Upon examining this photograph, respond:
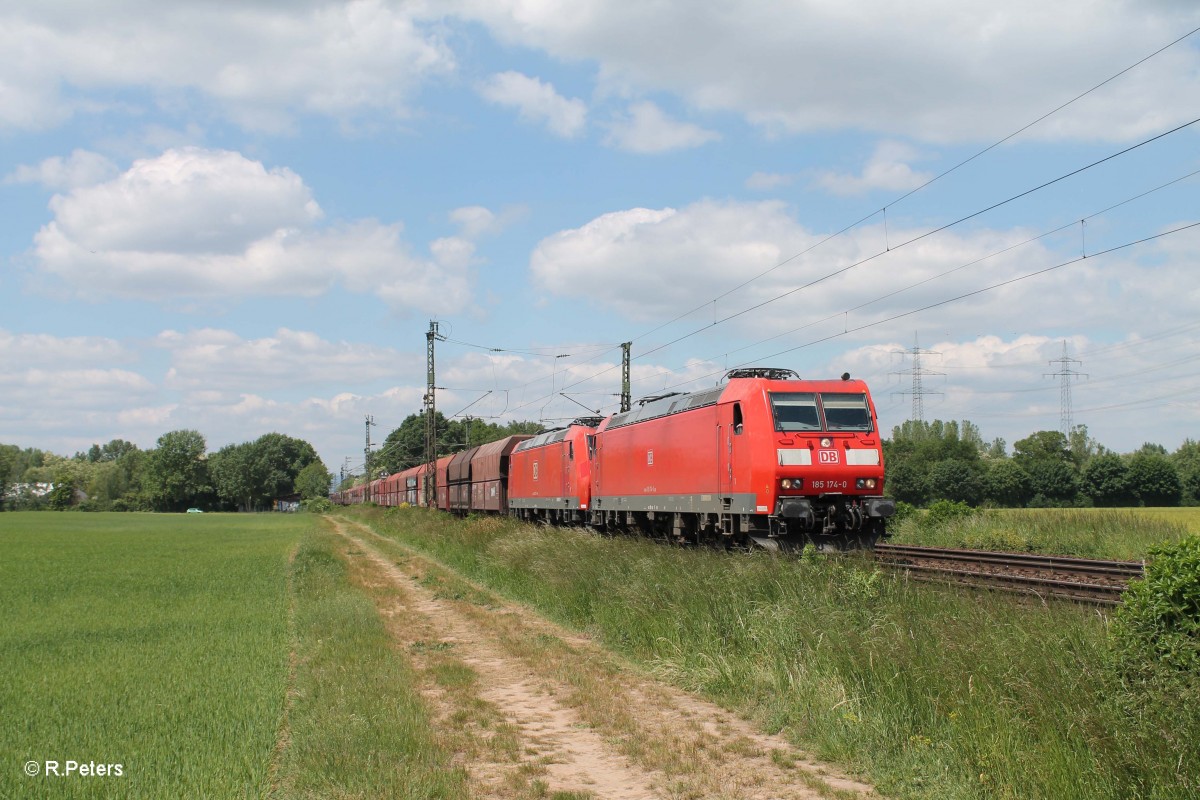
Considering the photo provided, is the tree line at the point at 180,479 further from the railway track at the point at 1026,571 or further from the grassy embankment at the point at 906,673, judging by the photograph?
the grassy embankment at the point at 906,673

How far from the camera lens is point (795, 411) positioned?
18.3 metres

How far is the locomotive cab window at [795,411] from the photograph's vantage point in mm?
18109

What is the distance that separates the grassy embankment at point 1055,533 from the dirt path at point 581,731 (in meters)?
15.5

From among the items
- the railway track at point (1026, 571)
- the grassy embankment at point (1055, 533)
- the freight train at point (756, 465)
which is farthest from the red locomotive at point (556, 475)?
the railway track at point (1026, 571)

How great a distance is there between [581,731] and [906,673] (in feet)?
9.24

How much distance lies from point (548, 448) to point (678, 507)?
44.8 ft

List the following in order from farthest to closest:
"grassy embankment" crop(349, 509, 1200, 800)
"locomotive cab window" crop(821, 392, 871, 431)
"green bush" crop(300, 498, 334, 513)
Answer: "green bush" crop(300, 498, 334, 513)
"locomotive cab window" crop(821, 392, 871, 431)
"grassy embankment" crop(349, 509, 1200, 800)

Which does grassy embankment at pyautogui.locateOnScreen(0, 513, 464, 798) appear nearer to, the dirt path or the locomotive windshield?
the dirt path

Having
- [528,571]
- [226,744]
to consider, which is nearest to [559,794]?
[226,744]

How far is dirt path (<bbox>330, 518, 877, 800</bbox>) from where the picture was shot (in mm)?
6758

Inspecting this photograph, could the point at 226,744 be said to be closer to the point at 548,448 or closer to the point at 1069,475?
the point at 548,448

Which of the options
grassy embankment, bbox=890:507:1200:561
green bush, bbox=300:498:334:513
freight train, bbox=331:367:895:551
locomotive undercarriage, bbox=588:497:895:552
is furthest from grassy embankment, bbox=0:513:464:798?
green bush, bbox=300:498:334:513

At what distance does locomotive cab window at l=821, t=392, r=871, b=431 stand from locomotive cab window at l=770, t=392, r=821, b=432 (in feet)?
0.96

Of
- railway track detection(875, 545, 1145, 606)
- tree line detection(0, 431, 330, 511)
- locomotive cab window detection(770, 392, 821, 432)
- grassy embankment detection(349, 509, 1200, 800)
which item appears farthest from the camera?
tree line detection(0, 431, 330, 511)
